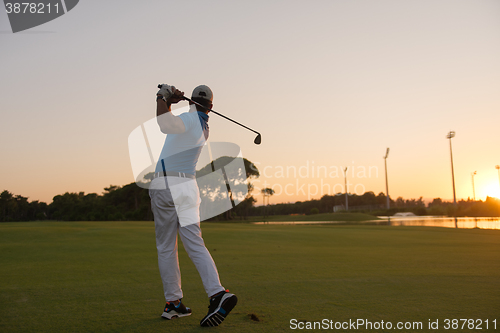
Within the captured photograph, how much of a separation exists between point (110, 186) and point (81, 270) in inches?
3975

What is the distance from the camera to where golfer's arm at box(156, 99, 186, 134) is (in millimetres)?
2986

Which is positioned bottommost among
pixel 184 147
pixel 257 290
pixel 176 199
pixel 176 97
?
pixel 257 290

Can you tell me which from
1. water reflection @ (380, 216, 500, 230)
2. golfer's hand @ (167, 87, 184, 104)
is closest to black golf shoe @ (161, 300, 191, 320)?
golfer's hand @ (167, 87, 184, 104)

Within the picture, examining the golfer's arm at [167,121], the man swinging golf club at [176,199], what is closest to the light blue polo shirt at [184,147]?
the man swinging golf club at [176,199]

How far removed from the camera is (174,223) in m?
3.25

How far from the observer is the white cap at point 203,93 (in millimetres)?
3461

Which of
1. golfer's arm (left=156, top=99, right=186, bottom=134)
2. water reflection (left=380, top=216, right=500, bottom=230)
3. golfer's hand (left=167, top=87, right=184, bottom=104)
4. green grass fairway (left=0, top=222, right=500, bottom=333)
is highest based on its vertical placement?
golfer's hand (left=167, top=87, right=184, bottom=104)

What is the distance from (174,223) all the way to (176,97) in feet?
4.11

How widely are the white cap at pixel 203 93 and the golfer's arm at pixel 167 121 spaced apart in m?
0.49

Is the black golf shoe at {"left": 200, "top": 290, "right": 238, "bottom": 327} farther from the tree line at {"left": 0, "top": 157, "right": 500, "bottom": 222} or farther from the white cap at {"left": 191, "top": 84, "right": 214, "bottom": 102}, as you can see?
the tree line at {"left": 0, "top": 157, "right": 500, "bottom": 222}

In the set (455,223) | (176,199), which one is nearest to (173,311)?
(176,199)

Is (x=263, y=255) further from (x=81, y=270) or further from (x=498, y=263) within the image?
(x=498, y=263)

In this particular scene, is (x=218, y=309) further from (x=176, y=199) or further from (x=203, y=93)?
(x=203, y=93)

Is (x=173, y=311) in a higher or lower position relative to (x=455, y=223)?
higher
